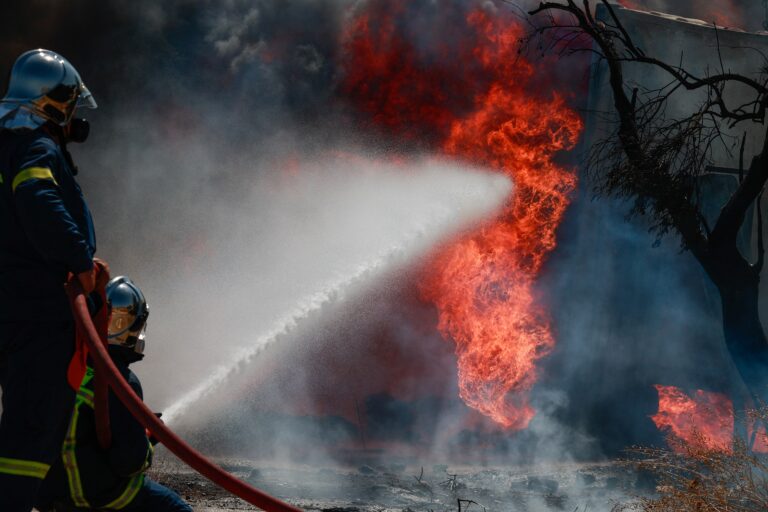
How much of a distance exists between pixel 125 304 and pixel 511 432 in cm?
827

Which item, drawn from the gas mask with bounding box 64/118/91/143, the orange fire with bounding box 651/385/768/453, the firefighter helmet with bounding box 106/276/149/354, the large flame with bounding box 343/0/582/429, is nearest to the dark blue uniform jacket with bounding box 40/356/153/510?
the firefighter helmet with bounding box 106/276/149/354

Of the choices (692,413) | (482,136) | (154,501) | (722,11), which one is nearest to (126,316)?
(154,501)

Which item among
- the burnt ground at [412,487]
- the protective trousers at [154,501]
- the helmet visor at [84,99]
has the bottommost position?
the protective trousers at [154,501]

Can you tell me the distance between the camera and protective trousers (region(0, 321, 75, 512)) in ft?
8.87

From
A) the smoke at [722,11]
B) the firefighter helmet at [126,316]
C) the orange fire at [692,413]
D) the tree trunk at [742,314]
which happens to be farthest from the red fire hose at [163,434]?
the smoke at [722,11]

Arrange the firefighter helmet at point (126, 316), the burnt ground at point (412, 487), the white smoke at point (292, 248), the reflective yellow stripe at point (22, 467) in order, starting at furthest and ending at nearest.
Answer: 1. the white smoke at point (292, 248)
2. the burnt ground at point (412, 487)
3. the firefighter helmet at point (126, 316)
4. the reflective yellow stripe at point (22, 467)

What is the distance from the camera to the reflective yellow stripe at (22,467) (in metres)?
2.70

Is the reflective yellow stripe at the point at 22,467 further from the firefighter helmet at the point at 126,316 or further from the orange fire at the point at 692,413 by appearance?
the orange fire at the point at 692,413

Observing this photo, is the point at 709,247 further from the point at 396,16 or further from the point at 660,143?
the point at 396,16

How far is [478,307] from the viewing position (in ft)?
38.2

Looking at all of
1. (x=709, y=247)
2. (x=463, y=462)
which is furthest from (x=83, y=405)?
(x=463, y=462)

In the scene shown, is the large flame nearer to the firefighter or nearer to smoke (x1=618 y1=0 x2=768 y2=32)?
smoke (x1=618 y1=0 x2=768 y2=32)

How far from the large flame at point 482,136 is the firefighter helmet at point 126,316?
26.8 ft

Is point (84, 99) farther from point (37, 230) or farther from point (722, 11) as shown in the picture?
point (722, 11)
